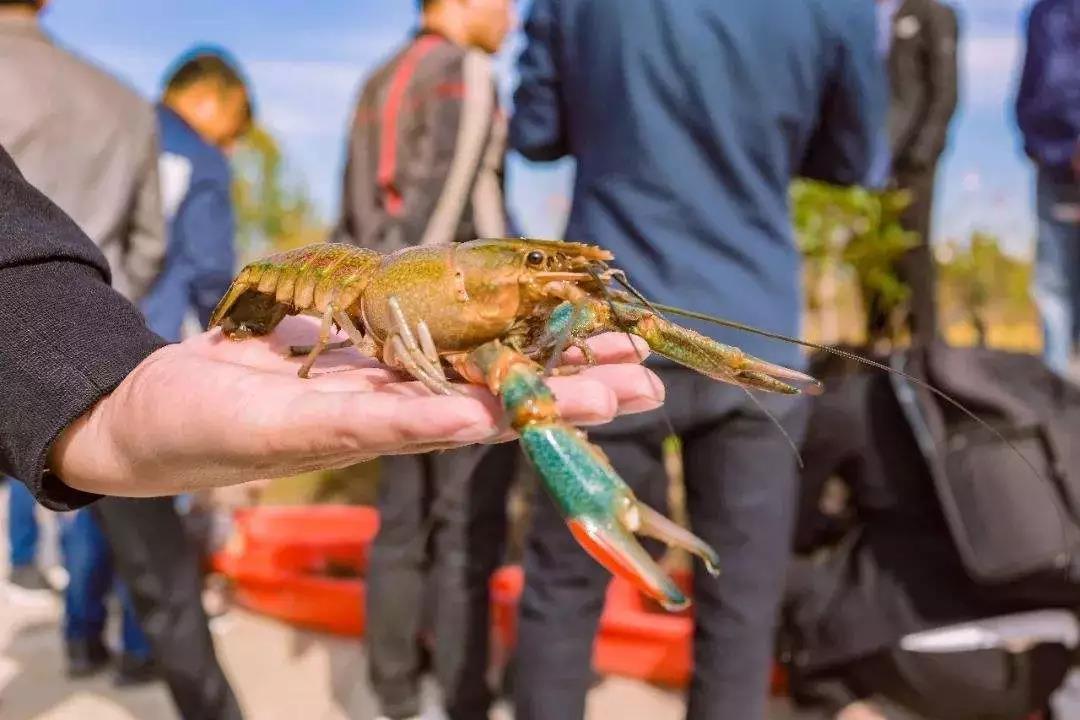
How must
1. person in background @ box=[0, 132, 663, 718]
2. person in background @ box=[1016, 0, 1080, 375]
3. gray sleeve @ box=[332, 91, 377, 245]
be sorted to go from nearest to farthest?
1. person in background @ box=[0, 132, 663, 718]
2. gray sleeve @ box=[332, 91, 377, 245]
3. person in background @ box=[1016, 0, 1080, 375]

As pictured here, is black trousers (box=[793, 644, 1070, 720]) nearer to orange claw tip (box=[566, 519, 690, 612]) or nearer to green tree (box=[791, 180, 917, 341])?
orange claw tip (box=[566, 519, 690, 612])

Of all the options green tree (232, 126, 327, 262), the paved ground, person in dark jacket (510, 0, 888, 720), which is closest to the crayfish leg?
person in dark jacket (510, 0, 888, 720)

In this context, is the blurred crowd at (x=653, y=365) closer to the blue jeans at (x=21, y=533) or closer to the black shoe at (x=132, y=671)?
the black shoe at (x=132, y=671)

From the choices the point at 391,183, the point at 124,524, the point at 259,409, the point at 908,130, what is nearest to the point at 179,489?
the point at 259,409

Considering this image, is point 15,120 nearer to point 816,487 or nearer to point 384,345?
point 384,345

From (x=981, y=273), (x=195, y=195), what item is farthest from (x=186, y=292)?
(x=981, y=273)

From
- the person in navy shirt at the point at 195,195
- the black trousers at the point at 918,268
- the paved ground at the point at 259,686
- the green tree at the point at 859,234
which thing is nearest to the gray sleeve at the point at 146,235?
the person in navy shirt at the point at 195,195
